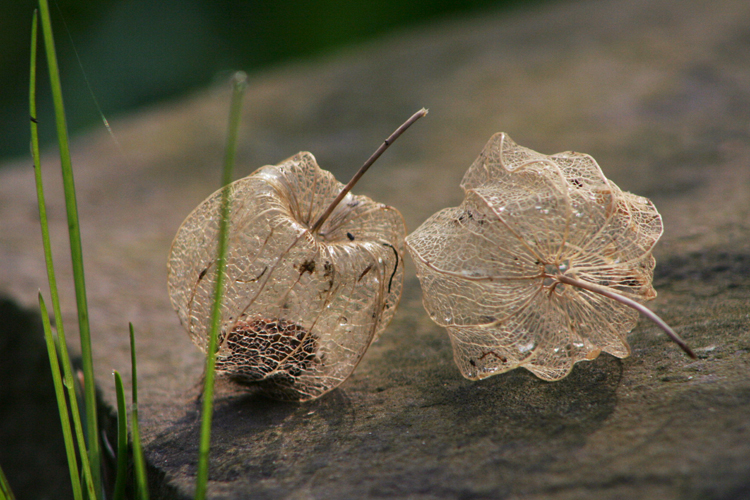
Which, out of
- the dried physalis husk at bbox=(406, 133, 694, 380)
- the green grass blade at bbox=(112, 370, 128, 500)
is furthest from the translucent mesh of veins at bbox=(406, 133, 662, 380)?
the green grass blade at bbox=(112, 370, 128, 500)

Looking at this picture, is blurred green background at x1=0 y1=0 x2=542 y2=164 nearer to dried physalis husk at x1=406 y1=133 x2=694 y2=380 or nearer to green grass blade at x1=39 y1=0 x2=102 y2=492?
green grass blade at x1=39 y1=0 x2=102 y2=492

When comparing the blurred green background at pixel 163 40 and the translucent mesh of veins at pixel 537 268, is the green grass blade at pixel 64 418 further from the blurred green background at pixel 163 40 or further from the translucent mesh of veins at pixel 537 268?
the blurred green background at pixel 163 40

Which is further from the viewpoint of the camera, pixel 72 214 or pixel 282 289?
pixel 282 289

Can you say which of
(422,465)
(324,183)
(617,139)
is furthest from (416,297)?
(617,139)

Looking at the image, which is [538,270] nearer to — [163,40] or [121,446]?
[121,446]

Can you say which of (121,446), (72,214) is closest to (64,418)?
(121,446)

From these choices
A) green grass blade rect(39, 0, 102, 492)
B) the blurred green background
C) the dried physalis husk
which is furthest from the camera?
the blurred green background

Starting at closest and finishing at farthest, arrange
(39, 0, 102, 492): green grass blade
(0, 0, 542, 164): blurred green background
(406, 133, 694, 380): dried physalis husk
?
(39, 0, 102, 492): green grass blade → (406, 133, 694, 380): dried physalis husk → (0, 0, 542, 164): blurred green background
